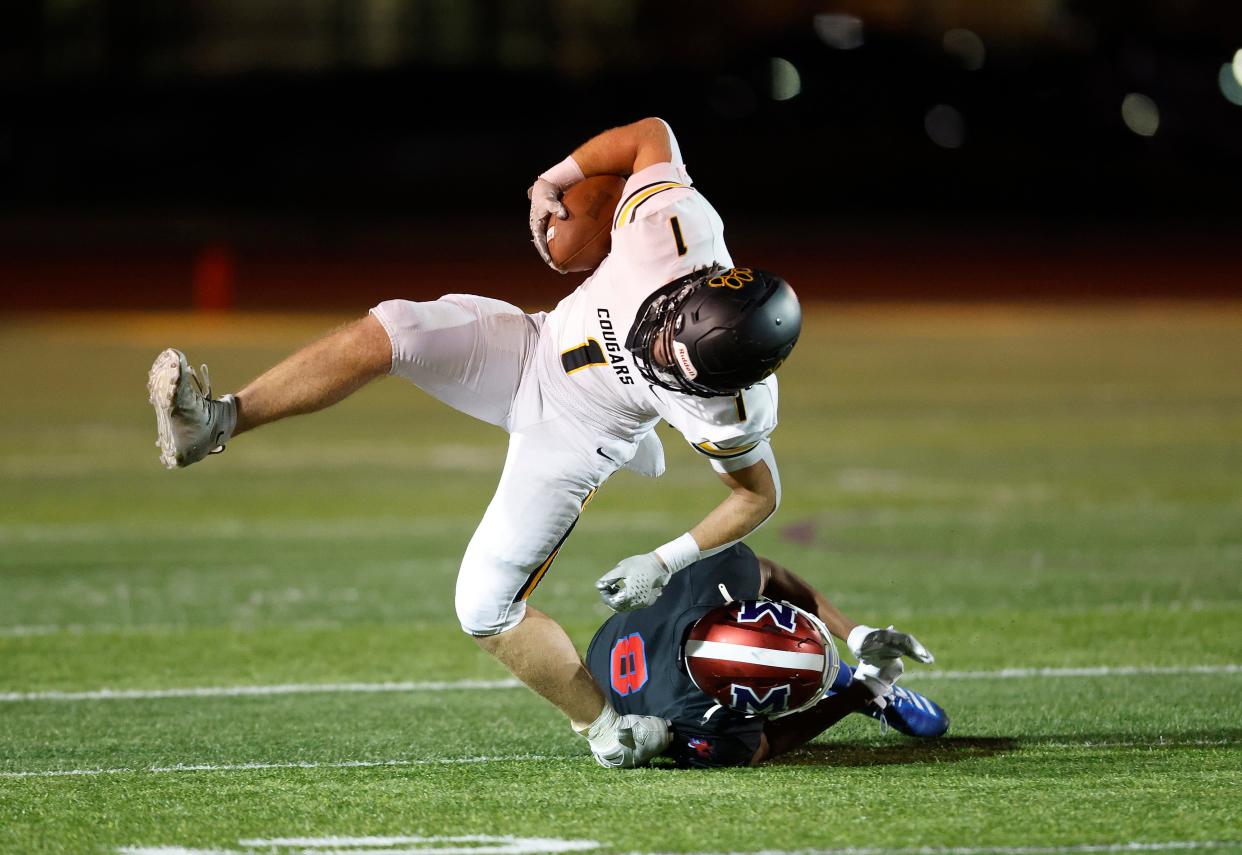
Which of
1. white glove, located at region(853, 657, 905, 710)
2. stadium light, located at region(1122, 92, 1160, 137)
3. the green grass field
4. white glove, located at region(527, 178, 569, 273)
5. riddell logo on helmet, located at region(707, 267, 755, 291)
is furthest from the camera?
stadium light, located at region(1122, 92, 1160, 137)

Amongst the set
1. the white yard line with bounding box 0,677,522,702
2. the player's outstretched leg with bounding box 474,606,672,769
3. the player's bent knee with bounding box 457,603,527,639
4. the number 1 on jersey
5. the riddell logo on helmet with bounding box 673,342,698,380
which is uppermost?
the number 1 on jersey

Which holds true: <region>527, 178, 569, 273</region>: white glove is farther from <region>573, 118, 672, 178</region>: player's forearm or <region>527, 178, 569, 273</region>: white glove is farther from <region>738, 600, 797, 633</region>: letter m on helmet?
<region>738, 600, 797, 633</region>: letter m on helmet

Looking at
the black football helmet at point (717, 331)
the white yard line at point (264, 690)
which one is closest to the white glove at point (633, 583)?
the black football helmet at point (717, 331)

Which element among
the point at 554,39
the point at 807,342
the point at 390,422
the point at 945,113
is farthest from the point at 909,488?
the point at 554,39

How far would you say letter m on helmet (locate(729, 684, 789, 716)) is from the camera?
468cm

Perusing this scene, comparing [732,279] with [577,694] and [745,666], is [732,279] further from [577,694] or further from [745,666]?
[577,694]

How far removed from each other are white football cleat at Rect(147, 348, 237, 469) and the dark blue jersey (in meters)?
1.27

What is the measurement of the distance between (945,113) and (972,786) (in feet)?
86.9

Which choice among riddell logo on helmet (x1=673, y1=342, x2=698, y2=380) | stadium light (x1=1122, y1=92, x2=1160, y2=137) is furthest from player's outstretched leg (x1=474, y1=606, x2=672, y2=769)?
stadium light (x1=1122, y1=92, x2=1160, y2=137)

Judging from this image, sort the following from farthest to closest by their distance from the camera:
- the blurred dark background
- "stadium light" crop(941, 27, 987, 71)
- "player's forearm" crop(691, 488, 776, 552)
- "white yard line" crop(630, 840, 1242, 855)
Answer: "stadium light" crop(941, 27, 987, 71), the blurred dark background, "player's forearm" crop(691, 488, 776, 552), "white yard line" crop(630, 840, 1242, 855)

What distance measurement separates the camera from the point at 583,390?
492 cm

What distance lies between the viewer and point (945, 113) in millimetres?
29906

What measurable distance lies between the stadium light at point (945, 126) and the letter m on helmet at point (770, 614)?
26.1 meters

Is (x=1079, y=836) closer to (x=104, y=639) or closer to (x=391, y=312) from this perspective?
(x=391, y=312)
